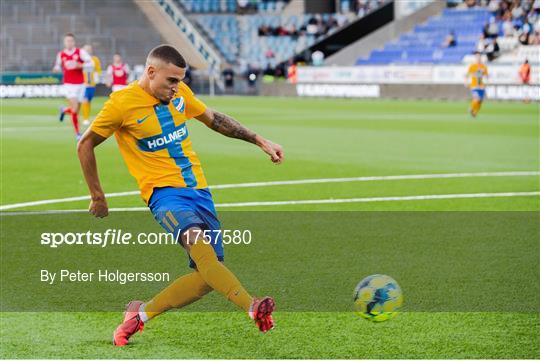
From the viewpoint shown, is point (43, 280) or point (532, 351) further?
point (43, 280)

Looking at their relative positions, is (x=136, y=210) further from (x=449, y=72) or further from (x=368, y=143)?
(x=449, y=72)

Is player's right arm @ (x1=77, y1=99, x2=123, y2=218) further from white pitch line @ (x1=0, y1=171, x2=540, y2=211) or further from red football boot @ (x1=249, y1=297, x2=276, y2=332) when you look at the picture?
white pitch line @ (x1=0, y1=171, x2=540, y2=211)

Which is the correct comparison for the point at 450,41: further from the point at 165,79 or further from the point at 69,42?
the point at 165,79

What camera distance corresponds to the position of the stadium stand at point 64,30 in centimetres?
6328

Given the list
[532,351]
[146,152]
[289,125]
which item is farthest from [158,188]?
[289,125]

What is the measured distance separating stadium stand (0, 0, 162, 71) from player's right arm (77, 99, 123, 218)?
183ft

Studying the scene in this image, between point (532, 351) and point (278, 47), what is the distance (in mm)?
60991

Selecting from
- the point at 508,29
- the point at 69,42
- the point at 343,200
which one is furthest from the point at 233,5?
the point at 343,200

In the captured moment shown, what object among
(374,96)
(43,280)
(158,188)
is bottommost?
(374,96)

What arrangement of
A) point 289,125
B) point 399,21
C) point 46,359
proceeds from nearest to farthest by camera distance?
point 46,359 < point 289,125 < point 399,21

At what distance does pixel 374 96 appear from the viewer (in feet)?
175

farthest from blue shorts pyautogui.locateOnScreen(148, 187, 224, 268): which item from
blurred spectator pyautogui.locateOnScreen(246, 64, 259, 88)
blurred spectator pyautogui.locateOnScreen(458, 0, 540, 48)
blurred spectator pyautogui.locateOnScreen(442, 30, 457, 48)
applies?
blurred spectator pyautogui.locateOnScreen(246, 64, 259, 88)

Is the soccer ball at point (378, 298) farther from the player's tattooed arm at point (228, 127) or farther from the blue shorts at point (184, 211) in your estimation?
the player's tattooed arm at point (228, 127)

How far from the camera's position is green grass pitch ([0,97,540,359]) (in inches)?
283
